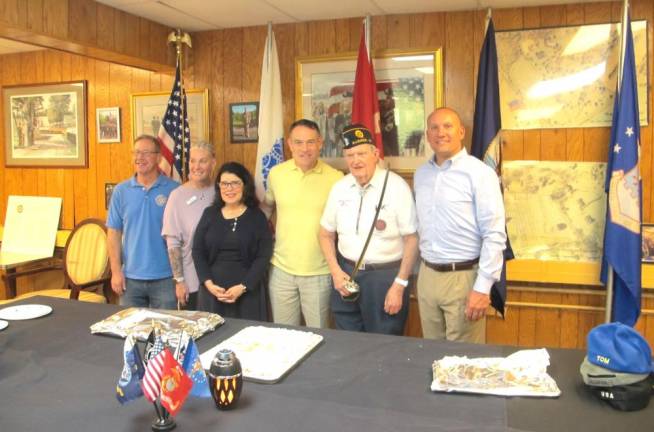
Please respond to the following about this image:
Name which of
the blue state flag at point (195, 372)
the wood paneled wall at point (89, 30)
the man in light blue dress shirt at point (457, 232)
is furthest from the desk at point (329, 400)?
the wood paneled wall at point (89, 30)

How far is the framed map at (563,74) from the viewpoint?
311 cm

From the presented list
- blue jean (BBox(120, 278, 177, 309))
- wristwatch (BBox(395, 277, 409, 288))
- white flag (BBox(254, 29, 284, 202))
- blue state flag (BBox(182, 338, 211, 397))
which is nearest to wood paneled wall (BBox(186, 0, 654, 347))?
white flag (BBox(254, 29, 284, 202))

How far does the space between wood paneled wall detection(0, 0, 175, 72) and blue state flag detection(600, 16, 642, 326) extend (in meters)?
2.80

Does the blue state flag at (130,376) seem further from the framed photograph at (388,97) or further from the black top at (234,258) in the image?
the framed photograph at (388,97)

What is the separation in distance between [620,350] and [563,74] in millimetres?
2222

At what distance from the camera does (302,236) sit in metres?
2.84

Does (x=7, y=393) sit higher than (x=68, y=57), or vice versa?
(x=68, y=57)

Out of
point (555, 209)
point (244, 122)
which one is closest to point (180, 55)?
point (244, 122)

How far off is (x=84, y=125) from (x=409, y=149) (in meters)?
2.61

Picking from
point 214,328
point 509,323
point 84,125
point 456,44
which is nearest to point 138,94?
point 84,125

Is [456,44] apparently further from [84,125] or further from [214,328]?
[84,125]

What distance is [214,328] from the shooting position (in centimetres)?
197

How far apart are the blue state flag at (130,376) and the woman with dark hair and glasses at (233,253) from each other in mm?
1348

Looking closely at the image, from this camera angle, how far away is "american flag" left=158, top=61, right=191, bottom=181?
3732 mm
